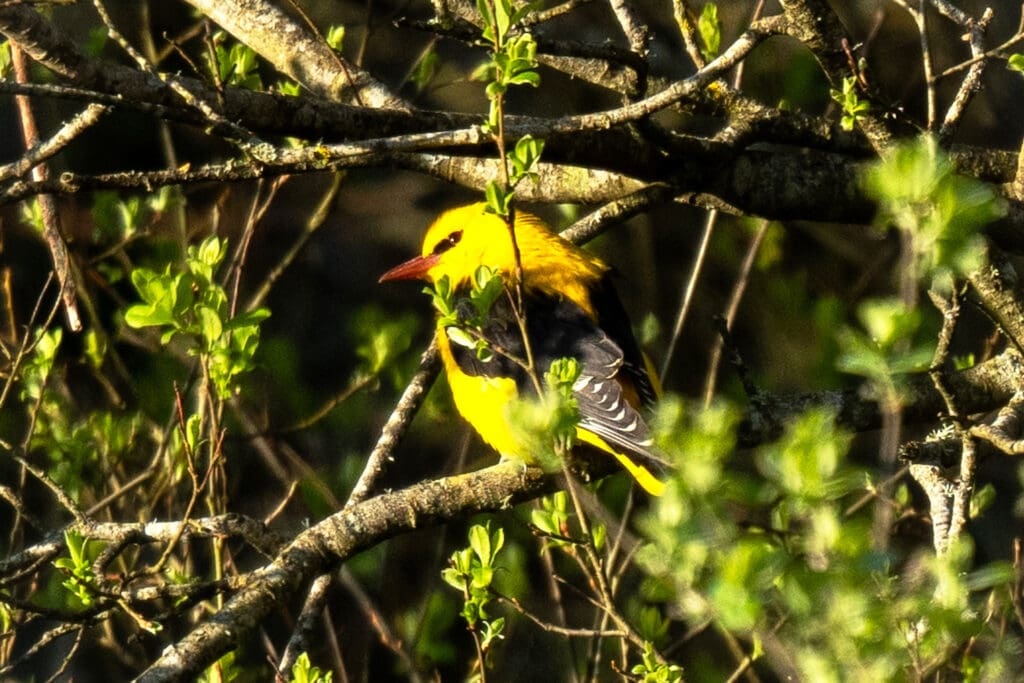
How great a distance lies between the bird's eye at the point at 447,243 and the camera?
429 cm

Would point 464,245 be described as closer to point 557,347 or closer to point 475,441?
point 557,347

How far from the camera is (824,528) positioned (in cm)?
141

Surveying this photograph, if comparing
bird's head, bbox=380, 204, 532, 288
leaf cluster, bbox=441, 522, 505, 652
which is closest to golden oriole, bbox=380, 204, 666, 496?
bird's head, bbox=380, 204, 532, 288

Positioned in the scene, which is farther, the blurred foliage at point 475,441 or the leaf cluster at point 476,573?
the leaf cluster at point 476,573

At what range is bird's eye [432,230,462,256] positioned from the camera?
4293mm

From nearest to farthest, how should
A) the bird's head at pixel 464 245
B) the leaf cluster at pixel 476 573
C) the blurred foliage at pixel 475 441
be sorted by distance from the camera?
the blurred foliage at pixel 475 441 → the leaf cluster at pixel 476 573 → the bird's head at pixel 464 245

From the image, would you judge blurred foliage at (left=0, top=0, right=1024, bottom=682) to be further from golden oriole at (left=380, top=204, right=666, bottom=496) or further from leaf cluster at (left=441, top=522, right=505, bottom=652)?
golden oriole at (left=380, top=204, right=666, bottom=496)

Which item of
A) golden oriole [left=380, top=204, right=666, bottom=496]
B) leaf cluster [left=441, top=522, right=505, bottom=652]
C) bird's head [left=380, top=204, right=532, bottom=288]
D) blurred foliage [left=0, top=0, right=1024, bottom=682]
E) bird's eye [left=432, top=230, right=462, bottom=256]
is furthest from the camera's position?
bird's eye [left=432, top=230, right=462, bottom=256]

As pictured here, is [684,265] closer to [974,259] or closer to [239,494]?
[239,494]

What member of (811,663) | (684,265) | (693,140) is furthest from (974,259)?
(684,265)

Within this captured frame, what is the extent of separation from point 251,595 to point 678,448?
119cm

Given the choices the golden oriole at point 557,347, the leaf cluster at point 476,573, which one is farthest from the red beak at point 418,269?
the leaf cluster at point 476,573

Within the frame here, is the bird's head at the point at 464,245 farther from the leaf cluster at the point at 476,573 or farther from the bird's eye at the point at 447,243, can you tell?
the leaf cluster at the point at 476,573

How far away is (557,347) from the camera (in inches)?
139
